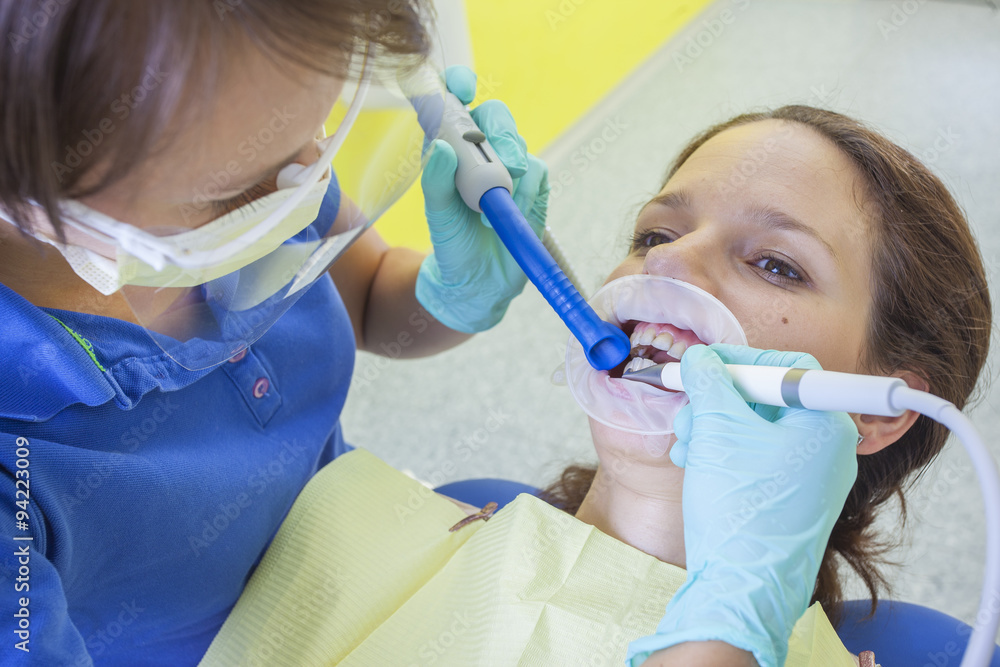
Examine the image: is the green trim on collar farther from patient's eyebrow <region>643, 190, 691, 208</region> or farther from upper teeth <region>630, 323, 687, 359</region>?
patient's eyebrow <region>643, 190, 691, 208</region>

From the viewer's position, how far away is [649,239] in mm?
1310

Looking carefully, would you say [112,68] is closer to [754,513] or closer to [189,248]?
[189,248]

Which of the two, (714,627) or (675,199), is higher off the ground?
(675,199)

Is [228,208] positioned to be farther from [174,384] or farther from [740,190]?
[740,190]

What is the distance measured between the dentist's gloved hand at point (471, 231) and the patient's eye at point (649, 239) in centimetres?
17

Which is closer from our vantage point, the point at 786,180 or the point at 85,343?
the point at 85,343

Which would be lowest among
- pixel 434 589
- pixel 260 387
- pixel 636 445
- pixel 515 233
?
pixel 434 589

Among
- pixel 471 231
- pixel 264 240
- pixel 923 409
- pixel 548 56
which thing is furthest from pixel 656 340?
pixel 548 56

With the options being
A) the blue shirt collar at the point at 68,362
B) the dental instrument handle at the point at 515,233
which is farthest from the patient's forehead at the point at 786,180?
the blue shirt collar at the point at 68,362

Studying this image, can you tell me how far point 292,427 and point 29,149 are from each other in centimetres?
71

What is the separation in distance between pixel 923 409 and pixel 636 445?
45 centimetres

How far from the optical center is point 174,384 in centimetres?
99

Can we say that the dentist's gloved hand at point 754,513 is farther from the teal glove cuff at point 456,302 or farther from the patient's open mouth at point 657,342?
the teal glove cuff at point 456,302

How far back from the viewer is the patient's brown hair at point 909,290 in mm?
1195
